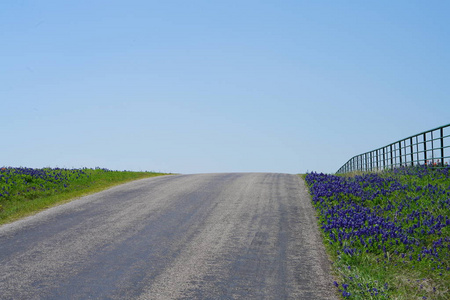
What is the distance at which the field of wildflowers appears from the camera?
6.80 m

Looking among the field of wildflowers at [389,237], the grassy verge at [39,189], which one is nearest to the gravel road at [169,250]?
the field of wildflowers at [389,237]

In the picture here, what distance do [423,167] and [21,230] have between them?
15125mm

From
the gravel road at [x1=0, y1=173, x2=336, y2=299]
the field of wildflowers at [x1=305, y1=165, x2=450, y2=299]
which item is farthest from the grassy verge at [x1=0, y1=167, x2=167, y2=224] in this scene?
the field of wildflowers at [x1=305, y1=165, x2=450, y2=299]

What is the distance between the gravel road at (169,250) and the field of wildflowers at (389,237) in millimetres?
429

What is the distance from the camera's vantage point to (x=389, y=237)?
29.2 feet

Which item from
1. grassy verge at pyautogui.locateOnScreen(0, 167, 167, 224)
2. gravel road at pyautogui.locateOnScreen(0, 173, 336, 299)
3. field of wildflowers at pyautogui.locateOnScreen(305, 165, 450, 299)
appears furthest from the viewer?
grassy verge at pyautogui.locateOnScreen(0, 167, 167, 224)

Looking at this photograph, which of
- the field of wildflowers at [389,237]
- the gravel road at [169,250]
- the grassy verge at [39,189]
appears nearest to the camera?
the field of wildflowers at [389,237]

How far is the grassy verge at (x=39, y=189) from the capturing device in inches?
554

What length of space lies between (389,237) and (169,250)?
181 inches

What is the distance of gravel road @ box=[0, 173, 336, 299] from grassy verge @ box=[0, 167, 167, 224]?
1109mm

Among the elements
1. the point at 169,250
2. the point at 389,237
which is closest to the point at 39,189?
the point at 169,250

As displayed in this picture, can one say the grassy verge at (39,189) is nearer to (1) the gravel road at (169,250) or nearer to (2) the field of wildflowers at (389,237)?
(1) the gravel road at (169,250)

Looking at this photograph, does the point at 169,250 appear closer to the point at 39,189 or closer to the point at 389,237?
the point at 389,237

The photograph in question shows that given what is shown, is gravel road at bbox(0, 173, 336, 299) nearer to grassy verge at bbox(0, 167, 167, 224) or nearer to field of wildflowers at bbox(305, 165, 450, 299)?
field of wildflowers at bbox(305, 165, 450, 299)
